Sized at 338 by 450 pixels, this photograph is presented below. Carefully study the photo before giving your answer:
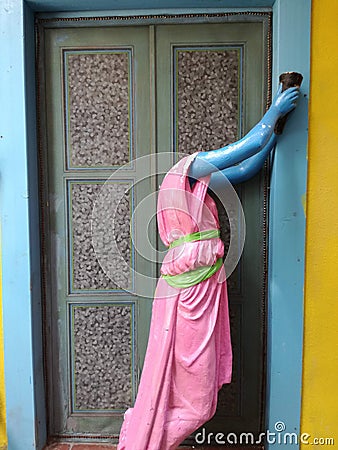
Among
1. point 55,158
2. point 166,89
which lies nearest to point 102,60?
point 166,89

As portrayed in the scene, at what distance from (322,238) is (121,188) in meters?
0.79

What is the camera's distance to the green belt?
4.68 ft

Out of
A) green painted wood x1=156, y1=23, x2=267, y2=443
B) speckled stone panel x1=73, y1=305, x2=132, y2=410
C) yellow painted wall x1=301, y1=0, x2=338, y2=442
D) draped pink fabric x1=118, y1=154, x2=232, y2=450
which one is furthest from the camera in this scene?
speckled stone panel x1=73, y1=305, x2=132, y2=410

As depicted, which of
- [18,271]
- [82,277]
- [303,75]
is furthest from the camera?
[82,277]

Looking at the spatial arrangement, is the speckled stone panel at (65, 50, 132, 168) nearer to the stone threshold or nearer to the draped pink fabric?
the draped pink fabric

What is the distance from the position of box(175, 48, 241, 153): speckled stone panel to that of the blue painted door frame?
0.53 feet

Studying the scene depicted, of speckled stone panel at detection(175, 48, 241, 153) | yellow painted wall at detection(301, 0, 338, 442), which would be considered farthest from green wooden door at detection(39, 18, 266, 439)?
yellow painted wall at detection(301, 0, 338, 442)

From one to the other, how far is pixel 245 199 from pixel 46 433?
1259mm

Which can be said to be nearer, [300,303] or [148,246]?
[300,303]

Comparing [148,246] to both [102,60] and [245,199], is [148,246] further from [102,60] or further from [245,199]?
[102,60]

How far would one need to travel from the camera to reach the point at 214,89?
1.67 m

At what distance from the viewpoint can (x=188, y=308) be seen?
143 centimetres

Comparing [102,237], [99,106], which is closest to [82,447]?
[102,237]

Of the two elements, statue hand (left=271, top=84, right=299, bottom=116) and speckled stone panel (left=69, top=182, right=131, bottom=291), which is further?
speckled stone panel (left=69, top=182, right=131, bottom=291)
